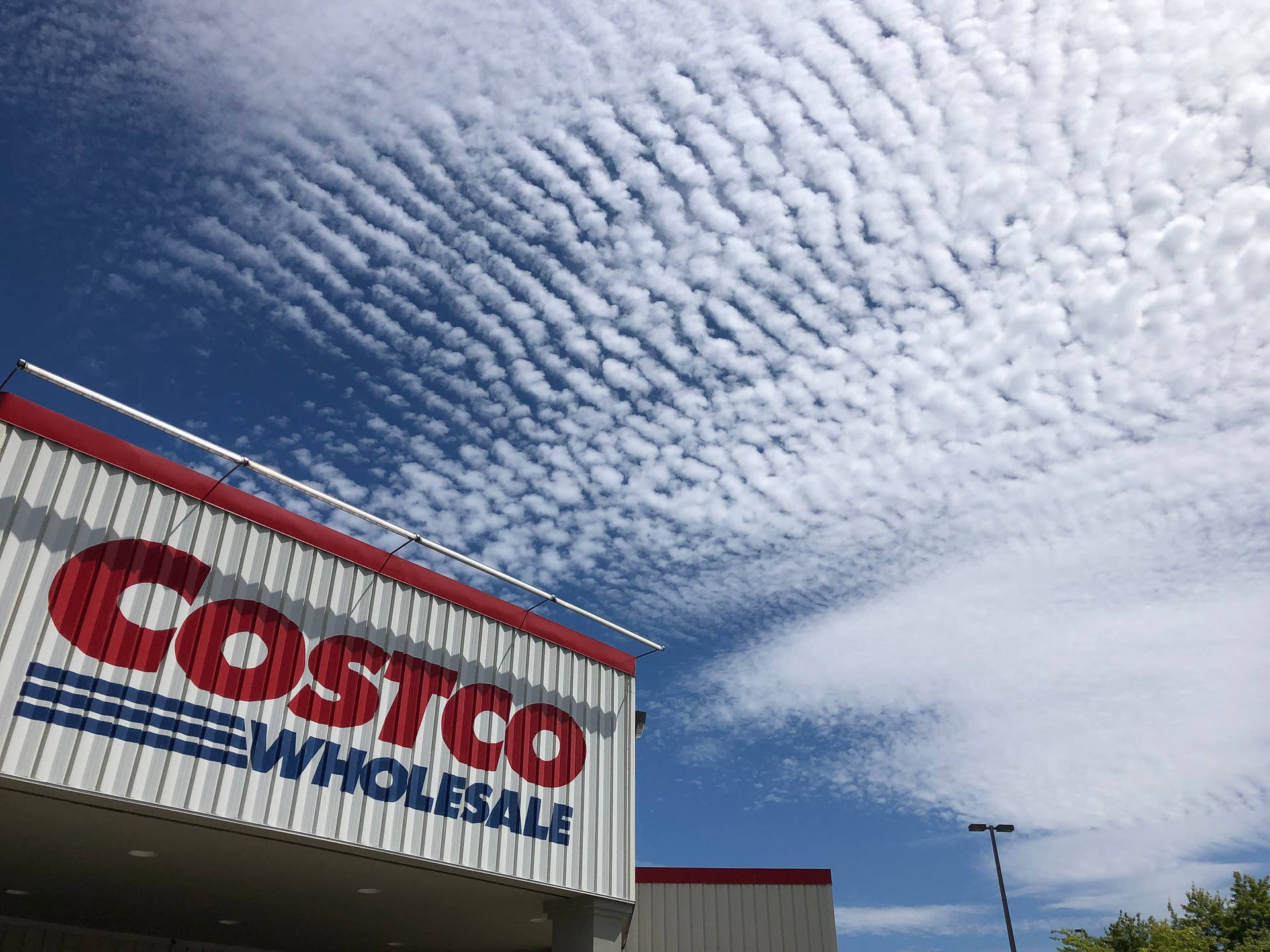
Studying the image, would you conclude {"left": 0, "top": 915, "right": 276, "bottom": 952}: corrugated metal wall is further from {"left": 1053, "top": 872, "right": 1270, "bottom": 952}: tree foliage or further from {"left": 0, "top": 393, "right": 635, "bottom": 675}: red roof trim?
{"left": 1053, "top": 872, "right": 1270, "bottom": 952}: tree foliage

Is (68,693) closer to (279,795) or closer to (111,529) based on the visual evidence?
(111,529)

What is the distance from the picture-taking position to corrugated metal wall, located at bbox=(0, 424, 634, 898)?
9555 millimetres

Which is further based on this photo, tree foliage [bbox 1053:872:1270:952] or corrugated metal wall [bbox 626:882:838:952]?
tree foliage [bbox 1053:872:1270:952]

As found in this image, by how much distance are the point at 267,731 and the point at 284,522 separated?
2.75 meters

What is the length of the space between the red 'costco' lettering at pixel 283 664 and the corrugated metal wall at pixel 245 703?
0.10 m

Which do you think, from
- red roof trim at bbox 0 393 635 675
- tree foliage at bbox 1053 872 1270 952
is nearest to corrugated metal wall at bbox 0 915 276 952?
red roof trim at bbox 0 393 635 675

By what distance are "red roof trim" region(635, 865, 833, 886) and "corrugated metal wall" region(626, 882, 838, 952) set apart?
3.2 inches

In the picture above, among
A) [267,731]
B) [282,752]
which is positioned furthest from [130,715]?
[282,752]

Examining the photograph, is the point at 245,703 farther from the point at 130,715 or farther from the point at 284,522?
the point at 284,522

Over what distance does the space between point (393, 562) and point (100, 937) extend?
11.2 metres

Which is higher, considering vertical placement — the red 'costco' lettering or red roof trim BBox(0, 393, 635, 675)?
red roof trim BBox(0, 393, 635, 675)

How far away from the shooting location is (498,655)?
14.3m

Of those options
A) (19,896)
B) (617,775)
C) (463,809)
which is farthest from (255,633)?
(19,896)

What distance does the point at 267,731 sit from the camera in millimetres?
11203
